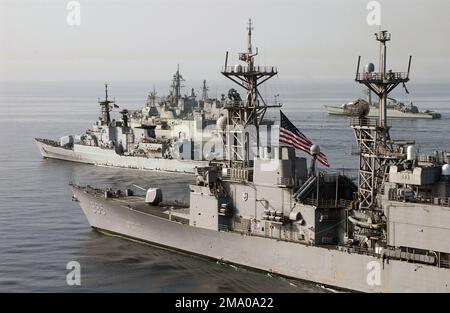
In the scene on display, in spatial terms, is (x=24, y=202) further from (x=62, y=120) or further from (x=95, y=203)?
(x=62, y=120)

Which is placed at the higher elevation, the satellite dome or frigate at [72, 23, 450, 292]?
the satellite dome

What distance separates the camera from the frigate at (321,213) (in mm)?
21797

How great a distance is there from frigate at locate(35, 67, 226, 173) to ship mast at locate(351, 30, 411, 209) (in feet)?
99.1

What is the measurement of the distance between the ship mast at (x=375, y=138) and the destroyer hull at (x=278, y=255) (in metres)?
2.27

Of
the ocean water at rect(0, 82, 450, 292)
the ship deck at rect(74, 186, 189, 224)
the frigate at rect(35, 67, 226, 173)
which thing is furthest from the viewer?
the frigate at rect(35, 67, 226, 173)

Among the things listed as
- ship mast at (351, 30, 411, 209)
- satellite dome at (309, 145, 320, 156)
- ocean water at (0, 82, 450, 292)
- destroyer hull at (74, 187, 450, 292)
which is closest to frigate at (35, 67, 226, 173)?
ocean water at (0, 82, 450, 292)

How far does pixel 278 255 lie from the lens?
2589cm

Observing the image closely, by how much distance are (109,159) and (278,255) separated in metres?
37.1

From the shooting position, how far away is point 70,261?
29203 millimetres

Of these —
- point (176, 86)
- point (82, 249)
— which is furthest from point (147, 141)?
point (82, 249)

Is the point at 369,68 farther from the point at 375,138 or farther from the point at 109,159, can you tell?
the point at 109,159

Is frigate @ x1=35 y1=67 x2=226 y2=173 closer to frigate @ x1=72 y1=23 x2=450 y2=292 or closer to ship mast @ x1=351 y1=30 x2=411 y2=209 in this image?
frigate @ x1=72 y1=23 x2=450 y2=292

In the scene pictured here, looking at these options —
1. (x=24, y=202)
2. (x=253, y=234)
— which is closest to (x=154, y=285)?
(x=253, y=234)

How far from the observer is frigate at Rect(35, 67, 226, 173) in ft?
189
